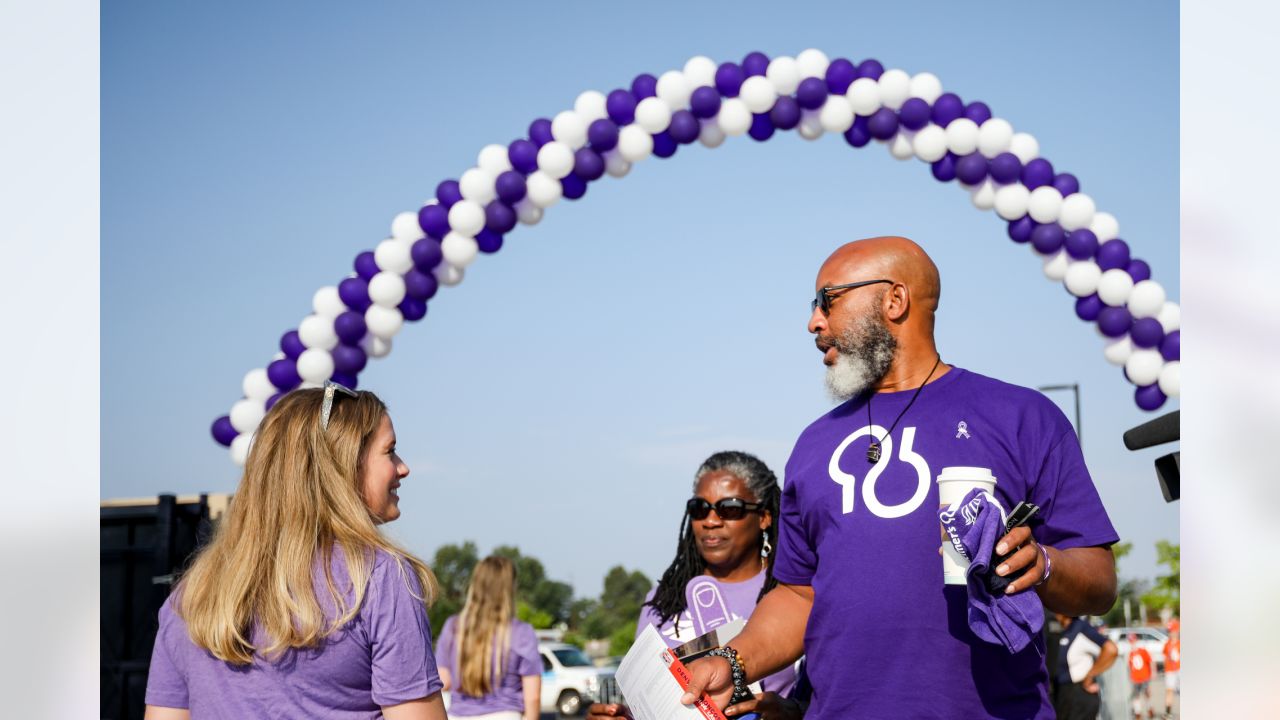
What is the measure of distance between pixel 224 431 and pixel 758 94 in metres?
3.95

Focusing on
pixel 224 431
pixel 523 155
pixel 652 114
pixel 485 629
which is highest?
pixel 652 114

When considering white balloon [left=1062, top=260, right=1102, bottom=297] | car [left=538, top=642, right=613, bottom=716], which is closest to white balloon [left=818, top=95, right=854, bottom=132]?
white balloon [left=1062, top=260, right=1102, bottom=297]

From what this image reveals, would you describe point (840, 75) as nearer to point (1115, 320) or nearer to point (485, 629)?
point (1115, 320)

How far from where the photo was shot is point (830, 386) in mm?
3186

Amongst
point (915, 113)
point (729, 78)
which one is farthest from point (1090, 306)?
point (729, 78)

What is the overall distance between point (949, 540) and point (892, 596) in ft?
1.42

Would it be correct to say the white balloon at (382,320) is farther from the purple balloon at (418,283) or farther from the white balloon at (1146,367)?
the white balloon at (1146,367)

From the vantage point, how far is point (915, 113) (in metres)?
7.38

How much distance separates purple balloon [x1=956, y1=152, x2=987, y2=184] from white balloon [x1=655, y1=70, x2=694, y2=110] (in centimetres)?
176

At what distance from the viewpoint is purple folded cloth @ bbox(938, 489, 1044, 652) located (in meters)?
2.33

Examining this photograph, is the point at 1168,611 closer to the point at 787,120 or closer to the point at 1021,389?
the point at 787,120

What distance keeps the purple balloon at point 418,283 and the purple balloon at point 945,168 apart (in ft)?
10.9

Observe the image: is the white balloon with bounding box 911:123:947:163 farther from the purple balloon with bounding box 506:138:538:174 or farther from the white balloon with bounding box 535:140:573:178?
the purple balloon with bounding box 506:138:538:174
